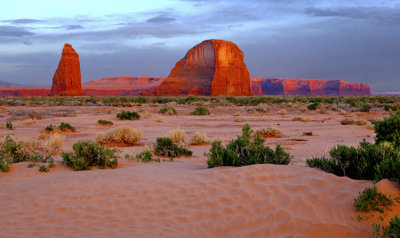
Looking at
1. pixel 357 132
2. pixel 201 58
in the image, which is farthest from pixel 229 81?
pixel 357 132

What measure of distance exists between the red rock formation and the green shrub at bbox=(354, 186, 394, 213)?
10569 centimetres

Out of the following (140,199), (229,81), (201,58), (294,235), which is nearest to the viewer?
(294,235)

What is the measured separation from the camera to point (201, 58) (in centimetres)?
10269

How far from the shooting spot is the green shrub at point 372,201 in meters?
3.46

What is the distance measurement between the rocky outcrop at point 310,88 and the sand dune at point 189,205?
6446 inches

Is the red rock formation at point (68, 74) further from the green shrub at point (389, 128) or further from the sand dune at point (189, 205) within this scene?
the green shrub at point (389, 128)

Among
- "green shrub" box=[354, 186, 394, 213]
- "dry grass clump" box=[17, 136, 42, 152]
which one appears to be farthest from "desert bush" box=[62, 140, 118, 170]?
"green shrub" box=[354, 186, 394, 213]

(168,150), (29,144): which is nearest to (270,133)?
(168,150)

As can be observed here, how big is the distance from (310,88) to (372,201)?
177 meters

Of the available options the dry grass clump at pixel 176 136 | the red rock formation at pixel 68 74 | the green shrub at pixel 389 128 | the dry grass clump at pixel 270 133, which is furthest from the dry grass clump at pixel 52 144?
the red rock formation at pixel 68 74

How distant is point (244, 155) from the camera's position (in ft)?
19.7

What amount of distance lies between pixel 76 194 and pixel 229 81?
92816 mm

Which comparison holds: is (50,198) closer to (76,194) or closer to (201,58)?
(76,194)

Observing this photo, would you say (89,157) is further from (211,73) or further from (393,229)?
(211,73)
